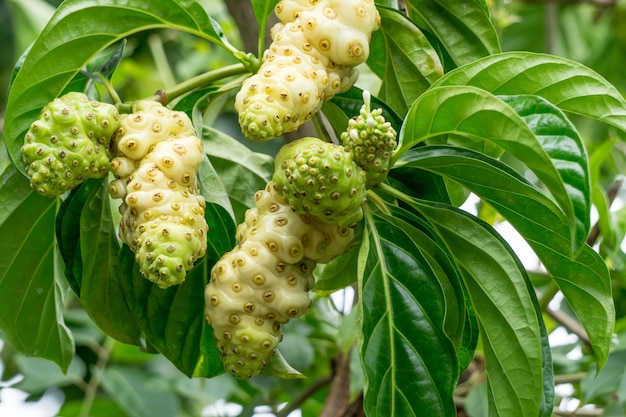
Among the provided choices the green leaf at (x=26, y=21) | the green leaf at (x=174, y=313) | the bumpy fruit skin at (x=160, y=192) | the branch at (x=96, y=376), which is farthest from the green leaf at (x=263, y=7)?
the green leaf at (x=26, y=21)

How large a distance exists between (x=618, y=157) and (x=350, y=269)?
106cm

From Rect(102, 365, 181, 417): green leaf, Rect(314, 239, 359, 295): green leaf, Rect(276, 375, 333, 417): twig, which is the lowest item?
Rect(102, 365, 181, 417): green leaf

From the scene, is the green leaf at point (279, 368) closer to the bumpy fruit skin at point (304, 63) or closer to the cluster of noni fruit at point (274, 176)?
the cluster of noni fruit at point (274, 176)

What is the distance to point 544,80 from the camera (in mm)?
855

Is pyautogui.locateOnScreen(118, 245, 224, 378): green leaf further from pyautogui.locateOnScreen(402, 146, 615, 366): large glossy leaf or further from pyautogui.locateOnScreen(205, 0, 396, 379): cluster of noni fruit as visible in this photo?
pyautogui.locateOnScreen(402, 146, 615, 366): large glossy leaf

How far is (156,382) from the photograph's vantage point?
1813 mm

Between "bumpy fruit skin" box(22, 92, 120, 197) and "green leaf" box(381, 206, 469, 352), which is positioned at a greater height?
"bumpy fruit skin" box(22, 92, 120, 197)

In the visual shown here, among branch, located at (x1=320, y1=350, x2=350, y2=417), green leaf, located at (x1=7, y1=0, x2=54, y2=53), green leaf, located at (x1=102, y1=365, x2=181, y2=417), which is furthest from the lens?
green leaf, located at (x1=7, y1=0, x2=54, y2=53)

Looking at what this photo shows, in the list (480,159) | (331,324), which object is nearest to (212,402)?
(331,324)

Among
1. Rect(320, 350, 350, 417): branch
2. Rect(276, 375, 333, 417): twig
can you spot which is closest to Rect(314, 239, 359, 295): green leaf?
Rect(320, 350, 350, 417): branch

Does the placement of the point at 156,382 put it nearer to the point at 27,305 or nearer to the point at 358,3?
the point at 27,305

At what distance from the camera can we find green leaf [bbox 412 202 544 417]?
881mm

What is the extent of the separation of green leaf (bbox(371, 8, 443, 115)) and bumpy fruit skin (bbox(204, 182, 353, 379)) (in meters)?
0.22

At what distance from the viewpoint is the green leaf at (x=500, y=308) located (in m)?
0.88
